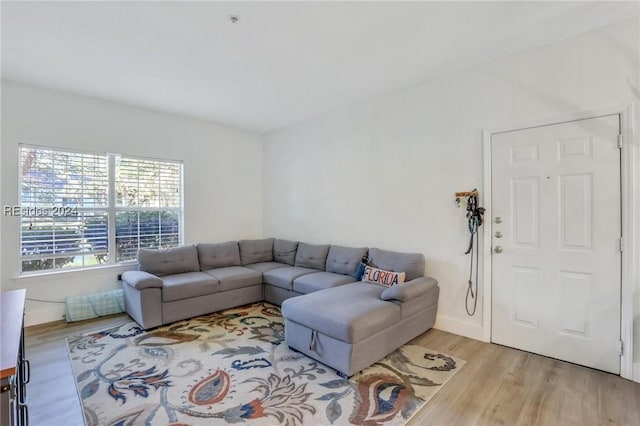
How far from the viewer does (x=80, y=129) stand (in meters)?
3.69

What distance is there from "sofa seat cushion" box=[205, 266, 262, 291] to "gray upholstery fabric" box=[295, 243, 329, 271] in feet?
2.11

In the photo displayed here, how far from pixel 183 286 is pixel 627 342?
408cm

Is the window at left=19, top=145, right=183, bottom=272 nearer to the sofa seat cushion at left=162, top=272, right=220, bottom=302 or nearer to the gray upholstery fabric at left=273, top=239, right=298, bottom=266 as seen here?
the sofa seat cushion at left=162, top=272, right=220, bottom=302

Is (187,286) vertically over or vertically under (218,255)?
under

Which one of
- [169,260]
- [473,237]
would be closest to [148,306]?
[169,260]

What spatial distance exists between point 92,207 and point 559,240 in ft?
16.7

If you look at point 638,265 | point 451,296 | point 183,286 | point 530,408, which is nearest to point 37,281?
point 183,286

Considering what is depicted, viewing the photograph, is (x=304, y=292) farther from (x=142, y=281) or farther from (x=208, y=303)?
(x=142, y=281)

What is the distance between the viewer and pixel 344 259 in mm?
3887

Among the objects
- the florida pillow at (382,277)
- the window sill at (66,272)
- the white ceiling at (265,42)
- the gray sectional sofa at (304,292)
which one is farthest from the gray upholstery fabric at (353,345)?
the window sill at (66,272)

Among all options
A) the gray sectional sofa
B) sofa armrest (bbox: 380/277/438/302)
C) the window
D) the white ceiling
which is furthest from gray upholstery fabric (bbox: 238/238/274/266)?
sofa armrest (bbox: 380/277/438/302)

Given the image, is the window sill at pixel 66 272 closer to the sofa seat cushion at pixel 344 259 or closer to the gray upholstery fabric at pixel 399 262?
the sofa seat cushion at pixel 344 259

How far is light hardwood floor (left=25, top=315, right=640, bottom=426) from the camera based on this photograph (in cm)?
189

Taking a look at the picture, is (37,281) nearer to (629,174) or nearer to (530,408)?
(530,408)
